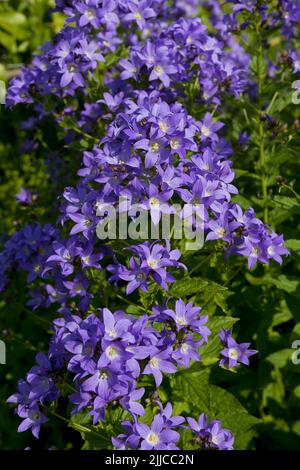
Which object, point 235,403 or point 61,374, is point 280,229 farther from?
point 61,374

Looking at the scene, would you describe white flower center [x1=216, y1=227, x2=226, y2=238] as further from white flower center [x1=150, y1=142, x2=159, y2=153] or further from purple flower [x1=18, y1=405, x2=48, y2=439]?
purple flower [x1=18, y1=405, x2=48, y2=439]

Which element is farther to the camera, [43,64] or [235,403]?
[43,64]

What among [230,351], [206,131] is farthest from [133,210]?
[206,131]

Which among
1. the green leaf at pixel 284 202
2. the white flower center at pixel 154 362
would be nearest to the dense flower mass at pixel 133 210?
the white flower center at pixel 154 362

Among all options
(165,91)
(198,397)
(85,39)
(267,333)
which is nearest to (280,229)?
(267,333)

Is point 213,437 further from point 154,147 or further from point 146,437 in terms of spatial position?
point 154,147

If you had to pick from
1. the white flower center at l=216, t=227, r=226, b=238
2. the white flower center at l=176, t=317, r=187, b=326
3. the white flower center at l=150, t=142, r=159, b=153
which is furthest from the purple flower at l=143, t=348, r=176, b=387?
the white flower center at l=150, t=142, r=159, b=153

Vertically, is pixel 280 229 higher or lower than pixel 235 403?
higher

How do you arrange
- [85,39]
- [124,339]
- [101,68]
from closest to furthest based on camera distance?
[124,339]
[85,39]
[101,68]
